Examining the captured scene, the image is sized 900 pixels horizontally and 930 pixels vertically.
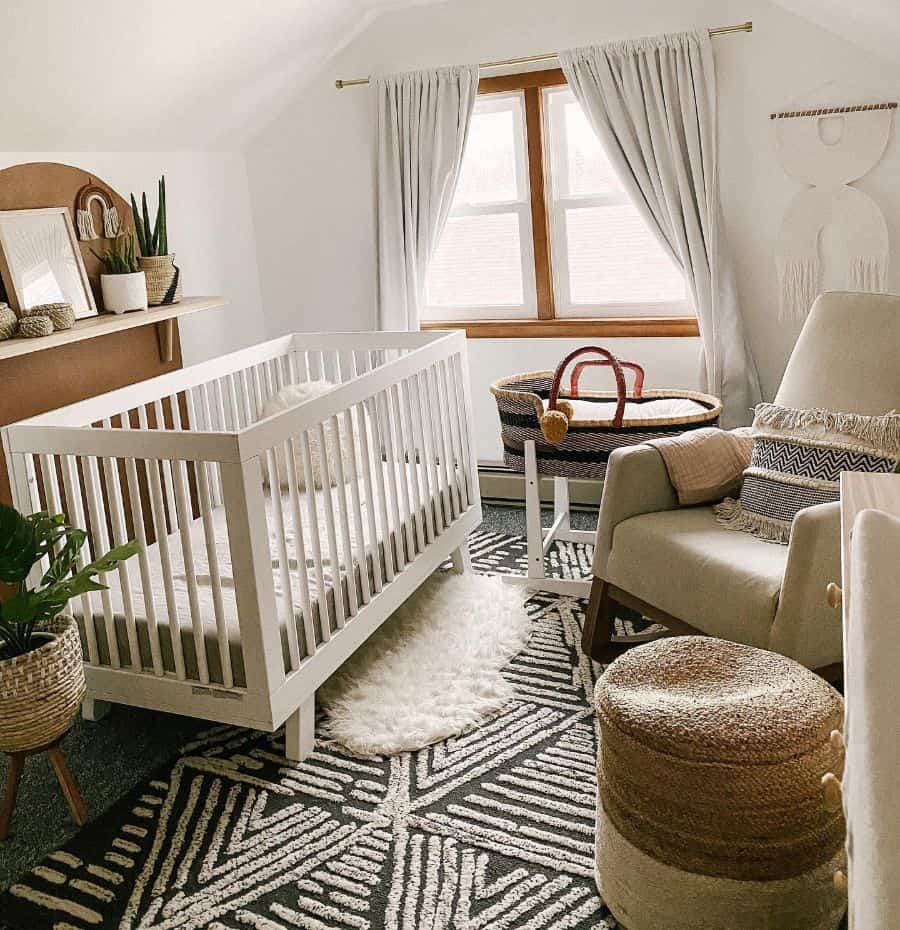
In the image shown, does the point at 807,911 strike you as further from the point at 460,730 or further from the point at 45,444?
the point at 45,444

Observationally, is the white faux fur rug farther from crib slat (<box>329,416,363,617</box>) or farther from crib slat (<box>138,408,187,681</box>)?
crib slat (<box>138,408,187,681</box>)

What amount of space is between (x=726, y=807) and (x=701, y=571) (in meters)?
0.79

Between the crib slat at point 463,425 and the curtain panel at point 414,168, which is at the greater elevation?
the curtain panel at point 414,168

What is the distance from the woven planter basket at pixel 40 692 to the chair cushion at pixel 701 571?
4.27ft

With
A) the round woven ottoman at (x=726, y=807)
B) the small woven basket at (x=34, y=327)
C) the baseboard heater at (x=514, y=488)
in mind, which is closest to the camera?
the round woven ottoman at (x=726, y=807)

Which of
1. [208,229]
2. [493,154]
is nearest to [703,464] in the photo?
[493,154]

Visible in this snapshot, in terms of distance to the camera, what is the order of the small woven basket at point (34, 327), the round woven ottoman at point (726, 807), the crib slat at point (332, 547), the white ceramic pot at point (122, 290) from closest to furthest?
the round woven ottoman at point (726, 807) → the crib slat at point (332, 547) → the small woven basket at point (34, 327) → the white ceramic pot at point (122, 290)

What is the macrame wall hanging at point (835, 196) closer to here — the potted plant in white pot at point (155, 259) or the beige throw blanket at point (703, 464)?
the beige throw blanket at point (703, 464)

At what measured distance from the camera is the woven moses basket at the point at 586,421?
301 cm

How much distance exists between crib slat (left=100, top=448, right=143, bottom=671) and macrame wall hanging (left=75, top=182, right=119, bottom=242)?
1.23 meters

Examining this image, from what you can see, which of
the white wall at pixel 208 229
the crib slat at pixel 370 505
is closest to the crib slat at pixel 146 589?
the crib slat at pixel 370 505

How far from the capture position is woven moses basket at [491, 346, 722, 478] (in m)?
3.01

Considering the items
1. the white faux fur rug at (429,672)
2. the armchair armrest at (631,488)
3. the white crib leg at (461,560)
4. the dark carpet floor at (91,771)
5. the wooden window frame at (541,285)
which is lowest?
the dark carpet floor at (91,771)

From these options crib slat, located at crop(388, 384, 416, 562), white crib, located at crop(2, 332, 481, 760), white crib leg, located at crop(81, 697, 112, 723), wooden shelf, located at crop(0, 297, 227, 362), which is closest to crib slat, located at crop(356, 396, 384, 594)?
white crib, located at crop(2, 332, 481, 760)
